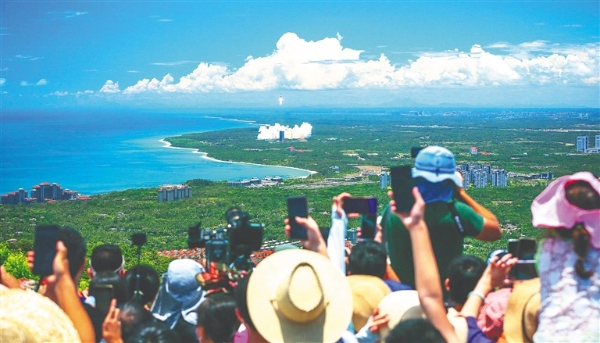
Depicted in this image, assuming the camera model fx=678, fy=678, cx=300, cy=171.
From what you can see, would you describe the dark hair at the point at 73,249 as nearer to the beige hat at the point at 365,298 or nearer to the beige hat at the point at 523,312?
the beige hat at the point at 365,298

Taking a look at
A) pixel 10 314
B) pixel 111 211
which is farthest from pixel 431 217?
pixel 111 211

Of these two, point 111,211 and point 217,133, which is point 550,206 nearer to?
point 111,211

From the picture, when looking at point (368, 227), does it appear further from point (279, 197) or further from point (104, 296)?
point (279, 197)

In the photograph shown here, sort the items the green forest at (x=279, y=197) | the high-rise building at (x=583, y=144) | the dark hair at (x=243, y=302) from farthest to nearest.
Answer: the high-rise building at (x=583, y=144) < the green forest at (x=279, y=197) < the dark hair at (x=243, y=302)

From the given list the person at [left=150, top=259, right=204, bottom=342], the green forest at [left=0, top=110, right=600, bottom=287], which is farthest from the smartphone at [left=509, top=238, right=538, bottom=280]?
the green forest at [left=0, top=110, right=600, bottom=287]

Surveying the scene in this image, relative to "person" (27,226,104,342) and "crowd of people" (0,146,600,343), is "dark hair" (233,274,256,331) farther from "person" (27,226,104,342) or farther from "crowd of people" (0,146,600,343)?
"person" (27,226,104,342)

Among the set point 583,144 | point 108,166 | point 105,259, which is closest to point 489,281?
point 105,259

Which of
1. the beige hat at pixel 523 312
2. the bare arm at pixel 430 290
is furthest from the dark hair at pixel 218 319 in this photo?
the beige hat at pixel 523 312
